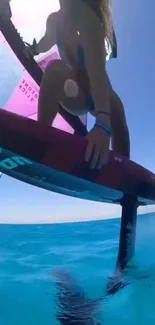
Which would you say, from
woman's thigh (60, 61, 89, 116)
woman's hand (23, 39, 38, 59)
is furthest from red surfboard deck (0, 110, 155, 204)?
woman's hand (23, 39, 38, 59)

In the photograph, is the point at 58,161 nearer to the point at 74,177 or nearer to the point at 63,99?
the point at 74,177

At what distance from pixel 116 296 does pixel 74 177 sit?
285 millimetres

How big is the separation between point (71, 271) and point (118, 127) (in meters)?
0.33

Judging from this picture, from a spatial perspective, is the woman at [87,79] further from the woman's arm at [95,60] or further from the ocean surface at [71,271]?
the ocean surface at [71,271]

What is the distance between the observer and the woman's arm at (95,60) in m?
0.72

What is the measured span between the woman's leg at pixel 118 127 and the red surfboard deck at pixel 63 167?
4 cm

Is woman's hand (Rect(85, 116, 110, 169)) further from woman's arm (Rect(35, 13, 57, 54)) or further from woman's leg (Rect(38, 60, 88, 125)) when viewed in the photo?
woman's arm (Rect(35, 13, 57, 54))

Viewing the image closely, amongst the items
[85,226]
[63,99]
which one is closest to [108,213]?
[85,226]

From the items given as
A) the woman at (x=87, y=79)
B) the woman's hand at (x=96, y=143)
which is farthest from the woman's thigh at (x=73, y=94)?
the woman's hand at (x=96, y=143)

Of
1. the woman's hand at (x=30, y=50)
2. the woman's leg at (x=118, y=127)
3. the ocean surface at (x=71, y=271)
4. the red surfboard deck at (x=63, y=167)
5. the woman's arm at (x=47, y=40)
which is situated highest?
the woman's arm at (x=47, y=40)

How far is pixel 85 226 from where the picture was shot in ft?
2.87

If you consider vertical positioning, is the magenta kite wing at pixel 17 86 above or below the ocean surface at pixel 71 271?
above

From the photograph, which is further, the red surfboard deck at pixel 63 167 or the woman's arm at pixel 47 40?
the woman's arm at pixel 47 40

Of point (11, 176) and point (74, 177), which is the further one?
point (11, 176)
